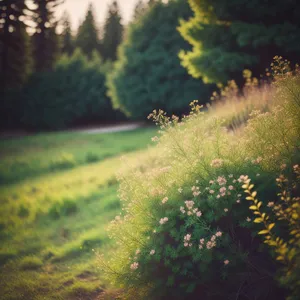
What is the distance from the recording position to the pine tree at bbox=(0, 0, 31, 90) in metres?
29.3

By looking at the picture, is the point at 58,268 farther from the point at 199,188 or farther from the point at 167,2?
the point at 167,2

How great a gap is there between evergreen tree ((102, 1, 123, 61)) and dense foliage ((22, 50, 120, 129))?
1840cm

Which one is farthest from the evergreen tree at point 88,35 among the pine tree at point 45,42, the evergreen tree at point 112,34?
the pine tree at point 45,42

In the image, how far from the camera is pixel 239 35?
783 cm

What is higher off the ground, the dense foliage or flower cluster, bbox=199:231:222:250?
the dense foliage

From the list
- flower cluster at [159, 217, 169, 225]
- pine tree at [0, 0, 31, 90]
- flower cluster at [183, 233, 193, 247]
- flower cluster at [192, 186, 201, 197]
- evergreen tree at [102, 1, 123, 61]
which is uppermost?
evergreen tree at [102, 1, 123, 61]

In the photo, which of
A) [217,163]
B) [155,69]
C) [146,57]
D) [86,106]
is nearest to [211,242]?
[217,163]

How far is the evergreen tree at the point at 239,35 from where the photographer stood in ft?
24.2

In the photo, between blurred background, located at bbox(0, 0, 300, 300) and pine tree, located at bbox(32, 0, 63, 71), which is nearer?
blurred background, located at bbox(0, 0, 300, 300)

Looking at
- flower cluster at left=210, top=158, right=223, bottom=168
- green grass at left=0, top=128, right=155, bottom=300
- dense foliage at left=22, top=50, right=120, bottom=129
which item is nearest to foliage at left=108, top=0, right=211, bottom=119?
dense foliage at left=22, top=50, right=120, bottom=129

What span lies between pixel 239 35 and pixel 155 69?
45.4 ft

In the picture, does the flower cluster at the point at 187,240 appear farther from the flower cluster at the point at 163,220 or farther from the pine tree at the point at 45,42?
the pine tree at the point at 45,42

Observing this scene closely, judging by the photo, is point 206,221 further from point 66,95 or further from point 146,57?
point 66,95

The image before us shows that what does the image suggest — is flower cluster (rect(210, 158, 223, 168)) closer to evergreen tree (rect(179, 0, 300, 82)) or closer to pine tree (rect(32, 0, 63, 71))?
evergreen tree (rect(179, 0, 300, 82))
